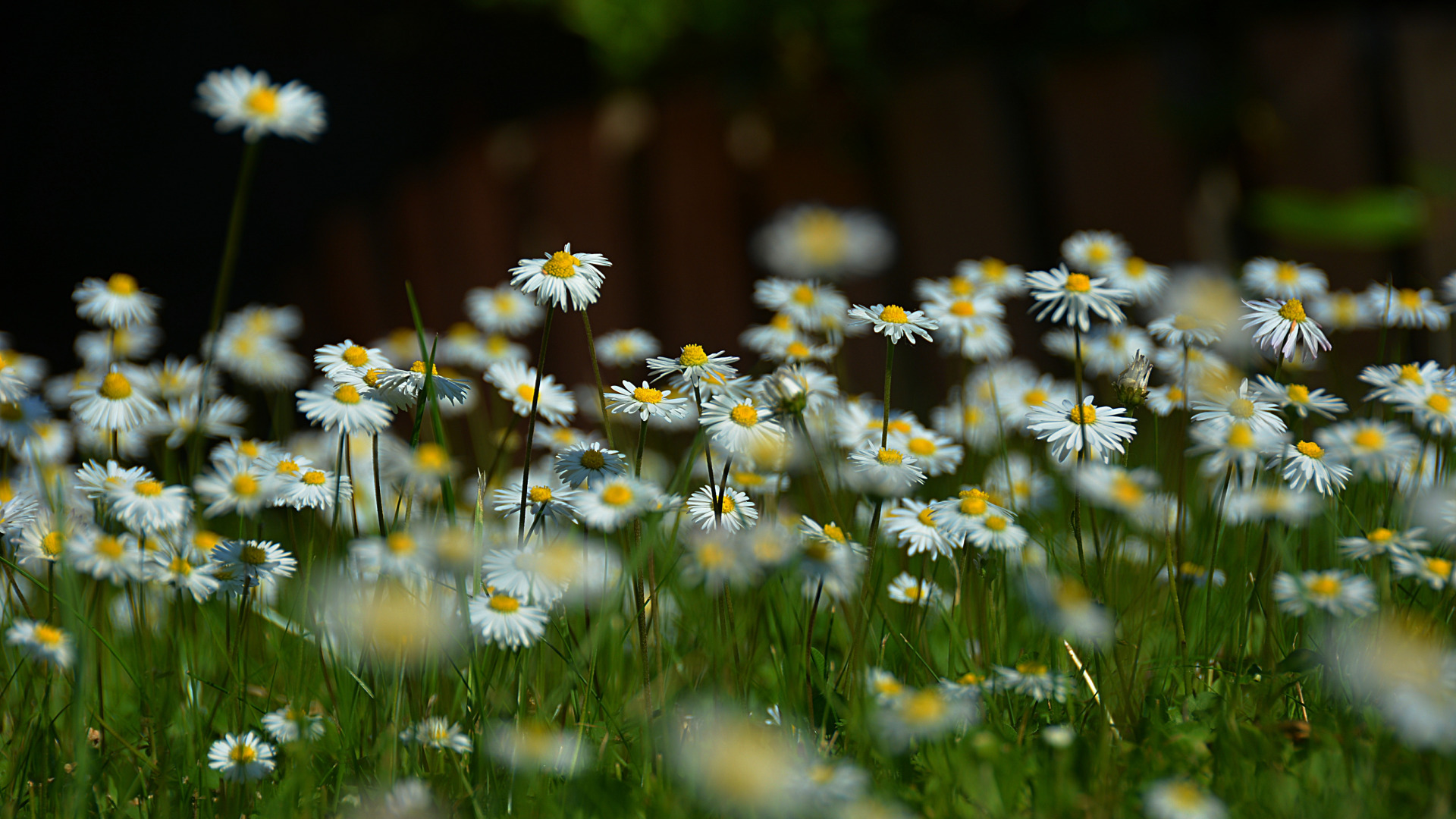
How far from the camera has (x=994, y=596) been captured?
4.12ft

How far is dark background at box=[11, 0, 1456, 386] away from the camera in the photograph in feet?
9.08

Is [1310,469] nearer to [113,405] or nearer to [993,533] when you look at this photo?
[993,533]

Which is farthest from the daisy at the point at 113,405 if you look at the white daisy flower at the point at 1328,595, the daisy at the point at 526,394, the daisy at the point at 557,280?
the white daisy flower at the point at 1328,595

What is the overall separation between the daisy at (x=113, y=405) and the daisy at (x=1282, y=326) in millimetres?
1382

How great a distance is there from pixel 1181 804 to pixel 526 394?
0.98 meters

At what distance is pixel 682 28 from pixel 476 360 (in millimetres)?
2109

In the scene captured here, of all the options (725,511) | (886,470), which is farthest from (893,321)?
(725,511)

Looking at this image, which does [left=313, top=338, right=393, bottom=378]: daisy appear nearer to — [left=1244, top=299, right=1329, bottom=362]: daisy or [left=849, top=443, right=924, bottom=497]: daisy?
[left=849, top=443, right=924, bottom=497]: daisy

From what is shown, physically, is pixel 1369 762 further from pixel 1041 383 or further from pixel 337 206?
pixel 337 206

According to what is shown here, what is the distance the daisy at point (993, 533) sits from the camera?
3.70 feet

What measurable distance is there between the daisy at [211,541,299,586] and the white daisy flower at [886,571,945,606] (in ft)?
2.44

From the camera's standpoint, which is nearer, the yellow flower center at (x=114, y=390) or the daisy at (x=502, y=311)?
the yellow flower center at (x=114, y=390)

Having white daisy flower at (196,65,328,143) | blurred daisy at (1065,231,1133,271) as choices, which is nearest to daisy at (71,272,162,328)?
white daisy flower at (196,65,328,143)

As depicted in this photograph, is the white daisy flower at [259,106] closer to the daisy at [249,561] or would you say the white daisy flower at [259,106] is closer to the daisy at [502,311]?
the daisy at [249,561]
